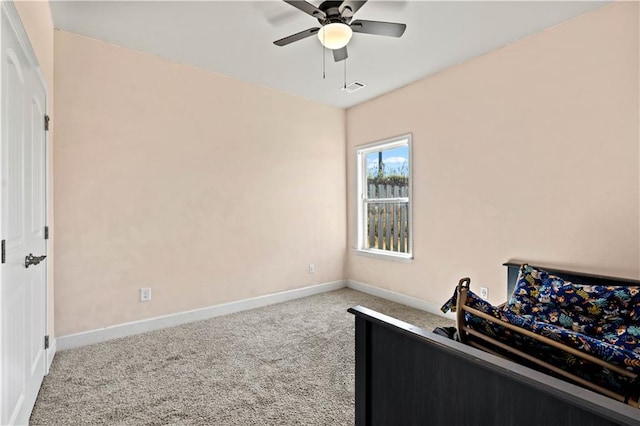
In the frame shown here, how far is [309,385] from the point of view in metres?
2.12

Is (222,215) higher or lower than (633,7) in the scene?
lower

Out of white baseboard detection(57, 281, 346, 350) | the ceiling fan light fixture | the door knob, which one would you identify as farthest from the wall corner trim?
the ceiling fan light fixture

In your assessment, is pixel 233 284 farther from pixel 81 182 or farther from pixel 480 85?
pixel 480 85

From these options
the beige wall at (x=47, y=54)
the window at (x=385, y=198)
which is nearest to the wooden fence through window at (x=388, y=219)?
the window at (x=385, y=198)

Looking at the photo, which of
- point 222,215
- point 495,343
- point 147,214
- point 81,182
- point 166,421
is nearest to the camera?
point 495,343

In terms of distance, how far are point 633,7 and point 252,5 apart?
8.80 feet

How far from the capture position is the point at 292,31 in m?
2.66

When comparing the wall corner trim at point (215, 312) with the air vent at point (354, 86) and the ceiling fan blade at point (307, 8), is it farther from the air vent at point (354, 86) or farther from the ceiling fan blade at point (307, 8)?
the ceiling fan blade at point (307, 8)

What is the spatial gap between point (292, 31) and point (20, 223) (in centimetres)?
227

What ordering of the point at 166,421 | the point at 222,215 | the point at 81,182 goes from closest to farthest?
the point at 166,421, the point at 81,182, the point at 222,215

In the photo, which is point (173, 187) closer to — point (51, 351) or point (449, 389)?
point (51, 351)

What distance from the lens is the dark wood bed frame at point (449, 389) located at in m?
0.80

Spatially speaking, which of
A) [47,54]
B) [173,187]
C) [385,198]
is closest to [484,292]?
[385,198]

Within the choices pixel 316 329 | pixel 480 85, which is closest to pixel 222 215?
pixel 316 329
